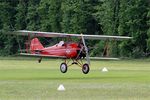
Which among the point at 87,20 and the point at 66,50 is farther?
the point at 87,20

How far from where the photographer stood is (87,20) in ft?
296

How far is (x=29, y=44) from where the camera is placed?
43125 mm

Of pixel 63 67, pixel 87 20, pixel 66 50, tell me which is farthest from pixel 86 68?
pixel 87 20

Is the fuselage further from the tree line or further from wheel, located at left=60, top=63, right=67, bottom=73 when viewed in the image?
the tree line

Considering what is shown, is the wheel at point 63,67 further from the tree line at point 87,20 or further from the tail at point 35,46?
the tree line at point 87,20

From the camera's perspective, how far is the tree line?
262ft

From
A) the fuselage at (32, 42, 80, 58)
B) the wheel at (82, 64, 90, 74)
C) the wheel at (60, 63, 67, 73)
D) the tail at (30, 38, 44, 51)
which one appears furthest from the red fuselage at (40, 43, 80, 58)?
the tail at (30, 38, 44, 51)

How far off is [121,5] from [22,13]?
810 inches

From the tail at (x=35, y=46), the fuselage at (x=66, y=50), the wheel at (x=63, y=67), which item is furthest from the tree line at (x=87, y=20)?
the wheel at (x=63, y=67)

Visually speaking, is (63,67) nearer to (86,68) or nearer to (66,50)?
(66,50)

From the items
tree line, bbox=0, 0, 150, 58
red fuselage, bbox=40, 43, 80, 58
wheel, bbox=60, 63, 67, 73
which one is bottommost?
tree line, bbox=0, 0, 150, 58

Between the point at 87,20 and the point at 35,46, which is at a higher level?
the point at 35,46

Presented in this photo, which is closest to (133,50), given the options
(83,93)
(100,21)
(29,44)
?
(100,21)

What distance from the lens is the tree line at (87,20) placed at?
79.9 metres
